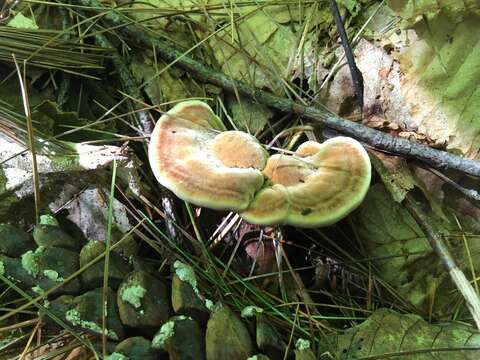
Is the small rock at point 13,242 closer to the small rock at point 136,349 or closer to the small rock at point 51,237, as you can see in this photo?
the small rock at point 51,237

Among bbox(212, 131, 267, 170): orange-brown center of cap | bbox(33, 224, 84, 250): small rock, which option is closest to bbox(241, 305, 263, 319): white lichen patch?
bbox(212, 131, 267, 170): orange-brown center of cap

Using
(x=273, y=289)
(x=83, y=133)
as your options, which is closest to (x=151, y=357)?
(x=273, y=289)

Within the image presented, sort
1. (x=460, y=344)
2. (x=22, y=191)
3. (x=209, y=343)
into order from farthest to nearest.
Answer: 1. (x=22, y=191)
2. (x=460, y=344)
3. (x=209, y=343)

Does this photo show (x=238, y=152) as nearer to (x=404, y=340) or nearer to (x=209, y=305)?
(x=209, y=305)

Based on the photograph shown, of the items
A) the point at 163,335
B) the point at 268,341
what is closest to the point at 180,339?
the point at 163,335

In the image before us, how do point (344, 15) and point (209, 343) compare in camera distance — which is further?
point (344, 15)

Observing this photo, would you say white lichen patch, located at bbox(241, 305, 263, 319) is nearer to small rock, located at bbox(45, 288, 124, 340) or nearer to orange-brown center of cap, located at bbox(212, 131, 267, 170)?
small rock, located at bbox(45, 288, 124, 340)

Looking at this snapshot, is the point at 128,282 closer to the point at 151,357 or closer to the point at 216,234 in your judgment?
the point at 151,357
